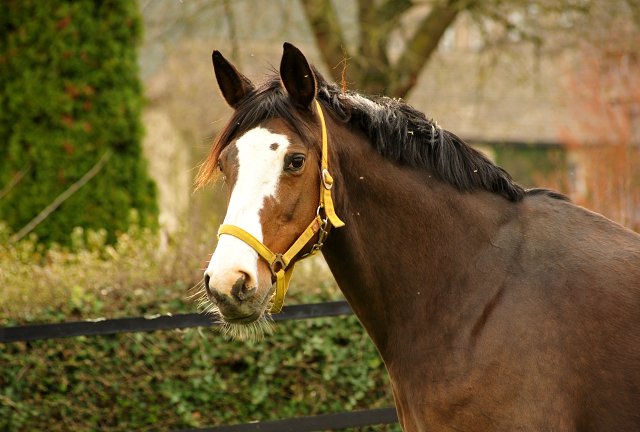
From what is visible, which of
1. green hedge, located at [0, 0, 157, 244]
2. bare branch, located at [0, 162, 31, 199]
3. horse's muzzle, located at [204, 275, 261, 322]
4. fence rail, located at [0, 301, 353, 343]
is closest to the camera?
horse's muzzle, located at [204, 275, 261, 322]

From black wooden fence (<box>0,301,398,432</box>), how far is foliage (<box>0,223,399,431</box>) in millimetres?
260

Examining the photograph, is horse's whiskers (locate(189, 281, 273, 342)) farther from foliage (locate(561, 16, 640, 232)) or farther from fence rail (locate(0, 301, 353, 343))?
foliage (locate(561, 16, 640, 232))

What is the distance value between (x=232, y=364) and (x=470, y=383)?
2.46 metres

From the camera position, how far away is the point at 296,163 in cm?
202

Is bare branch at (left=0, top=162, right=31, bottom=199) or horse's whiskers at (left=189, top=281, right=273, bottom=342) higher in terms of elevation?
bare branch at (left=0, top=162, right=31, bottom=199)

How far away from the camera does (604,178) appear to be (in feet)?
23.8

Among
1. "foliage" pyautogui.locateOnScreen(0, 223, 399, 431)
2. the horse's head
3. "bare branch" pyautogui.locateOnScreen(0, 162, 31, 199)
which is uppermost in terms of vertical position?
"bare branch" pyautogui.locateOnScreen(0, 162, 31, 199)

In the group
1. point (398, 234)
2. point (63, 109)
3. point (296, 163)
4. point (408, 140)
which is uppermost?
point (63, 109)

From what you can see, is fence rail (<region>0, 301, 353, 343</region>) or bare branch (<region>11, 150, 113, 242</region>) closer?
fence rail (<region>0, 301, 353, 343</region>)

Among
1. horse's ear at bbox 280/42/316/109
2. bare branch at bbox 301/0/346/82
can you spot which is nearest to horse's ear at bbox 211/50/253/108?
horse's ear at bbox 280/42/316/109

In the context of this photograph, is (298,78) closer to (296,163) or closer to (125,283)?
(296,163)

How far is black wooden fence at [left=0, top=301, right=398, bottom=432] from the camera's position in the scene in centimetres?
324

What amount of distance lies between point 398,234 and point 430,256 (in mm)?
158

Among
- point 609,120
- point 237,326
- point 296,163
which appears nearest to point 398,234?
point 296,163
